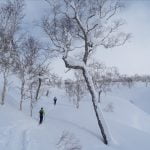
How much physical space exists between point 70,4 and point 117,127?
10.1m

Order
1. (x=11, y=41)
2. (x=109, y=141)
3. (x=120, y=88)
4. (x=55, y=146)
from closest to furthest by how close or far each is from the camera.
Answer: (x=55, y=146)
(x=109, y=141)
(x=11, y=41)
(x=120, y=88)

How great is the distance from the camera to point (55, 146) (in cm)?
1459

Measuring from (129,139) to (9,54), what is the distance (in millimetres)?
15329

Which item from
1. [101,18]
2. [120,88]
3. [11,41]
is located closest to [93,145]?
[101,18]

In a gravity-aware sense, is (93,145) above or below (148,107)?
above

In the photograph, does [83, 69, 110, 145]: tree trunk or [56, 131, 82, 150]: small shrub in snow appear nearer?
[56, 131, 82, 150]: small shrub in snow

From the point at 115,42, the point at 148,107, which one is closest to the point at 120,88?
the point at 148,107

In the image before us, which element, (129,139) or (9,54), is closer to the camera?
(129,139)

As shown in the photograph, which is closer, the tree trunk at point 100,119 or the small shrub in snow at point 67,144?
the small shrub in snow at point 67,144

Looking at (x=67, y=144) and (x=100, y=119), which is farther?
(x=100, y=119)

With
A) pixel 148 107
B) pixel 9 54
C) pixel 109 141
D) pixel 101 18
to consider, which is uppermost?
pixel 101 18

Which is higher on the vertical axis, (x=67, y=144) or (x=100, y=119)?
(x=100, y=119)

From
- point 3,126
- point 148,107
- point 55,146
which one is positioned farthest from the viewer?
point 148,107

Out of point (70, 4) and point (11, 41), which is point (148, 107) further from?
point (70, 4)
